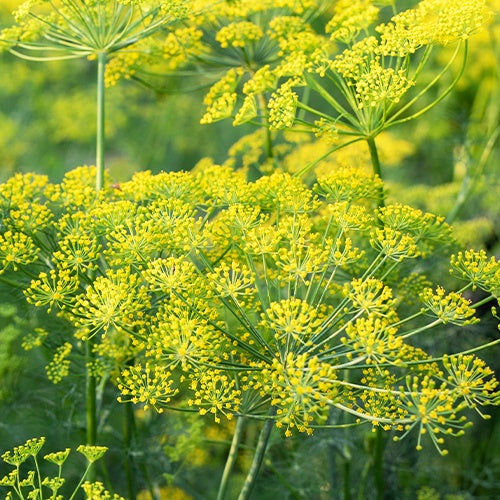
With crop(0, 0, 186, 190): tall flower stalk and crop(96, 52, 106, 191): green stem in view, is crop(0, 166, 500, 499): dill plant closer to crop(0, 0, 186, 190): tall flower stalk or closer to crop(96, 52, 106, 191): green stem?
crop(96, 52, 106, 191): green stem

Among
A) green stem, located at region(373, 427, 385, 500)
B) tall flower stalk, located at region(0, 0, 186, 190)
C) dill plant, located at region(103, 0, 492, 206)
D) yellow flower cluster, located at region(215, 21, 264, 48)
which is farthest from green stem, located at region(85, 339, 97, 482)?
yellow flower cluster, located at region(215, 21, 264, 48)

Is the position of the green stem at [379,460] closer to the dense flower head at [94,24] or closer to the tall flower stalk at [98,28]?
the tall flower stalk at [98,28]

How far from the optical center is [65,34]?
285 centimetres

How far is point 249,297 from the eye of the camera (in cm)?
216

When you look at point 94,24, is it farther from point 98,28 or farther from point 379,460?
point 379,460

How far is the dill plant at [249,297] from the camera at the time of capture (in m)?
1.85

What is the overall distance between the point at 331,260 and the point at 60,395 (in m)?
1.51

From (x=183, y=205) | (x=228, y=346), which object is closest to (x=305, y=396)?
(x=228, y=346)

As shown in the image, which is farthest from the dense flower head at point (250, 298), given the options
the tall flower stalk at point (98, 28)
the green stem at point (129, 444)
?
the tall flower stalk at point (98, 28)

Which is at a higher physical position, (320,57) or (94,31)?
(94,31)

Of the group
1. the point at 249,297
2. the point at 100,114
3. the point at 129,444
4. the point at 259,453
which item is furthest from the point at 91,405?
the point at 100,114

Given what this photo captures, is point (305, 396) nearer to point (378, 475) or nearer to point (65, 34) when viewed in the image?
point (378, 475)

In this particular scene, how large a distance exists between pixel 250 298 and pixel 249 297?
0.12 ft

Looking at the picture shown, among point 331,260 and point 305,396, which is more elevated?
point 331,260
